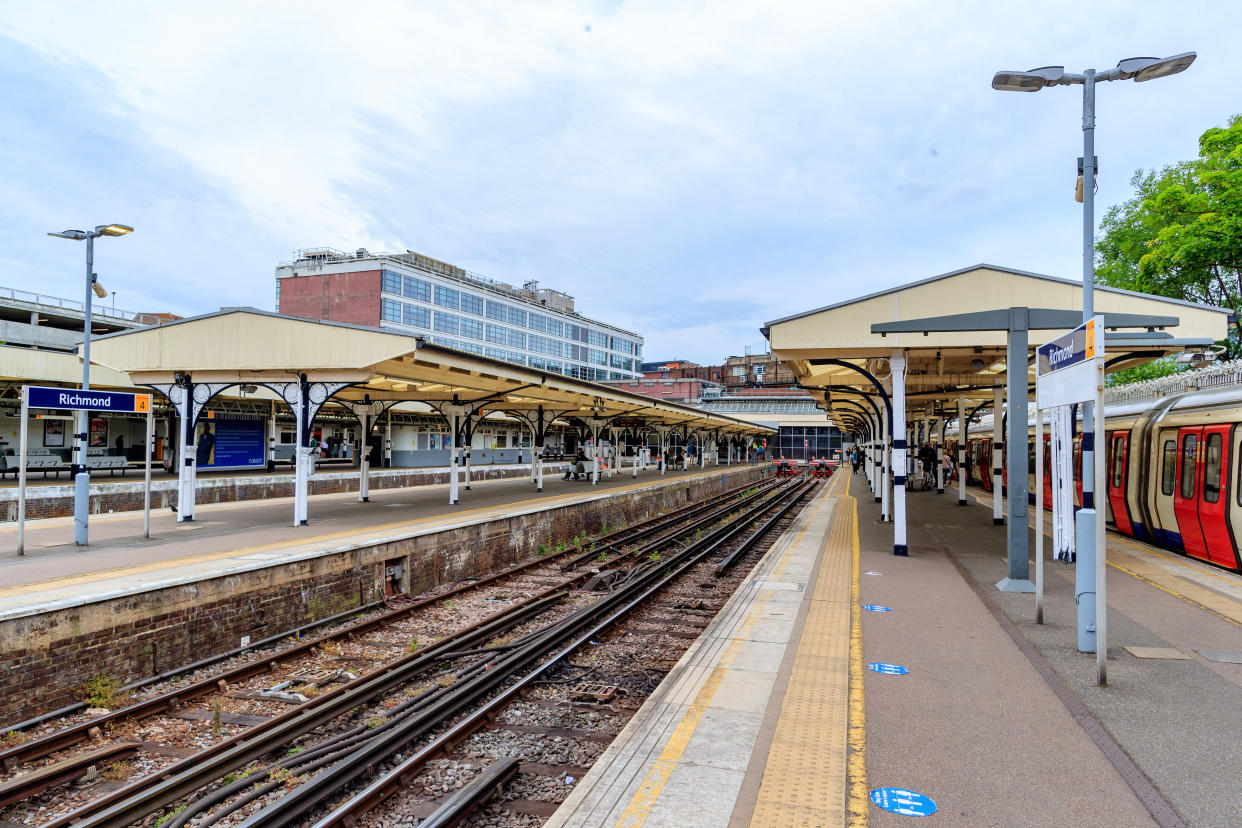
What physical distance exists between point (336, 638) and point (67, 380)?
17.6 m

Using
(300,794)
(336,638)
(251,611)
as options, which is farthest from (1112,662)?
(251,611)

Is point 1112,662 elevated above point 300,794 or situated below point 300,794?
above

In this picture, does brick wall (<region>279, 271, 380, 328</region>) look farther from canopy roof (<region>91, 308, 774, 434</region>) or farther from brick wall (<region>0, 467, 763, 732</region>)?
brick wall (<region>0, 467, 763, 732</region>)

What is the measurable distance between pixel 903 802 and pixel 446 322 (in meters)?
58.9

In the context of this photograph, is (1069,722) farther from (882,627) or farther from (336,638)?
(336,638)

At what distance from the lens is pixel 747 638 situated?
6.54m

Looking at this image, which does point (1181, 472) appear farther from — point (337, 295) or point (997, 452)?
point (337, 295)

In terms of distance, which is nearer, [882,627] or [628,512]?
[882,627]

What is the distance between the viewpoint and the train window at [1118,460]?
13008mm

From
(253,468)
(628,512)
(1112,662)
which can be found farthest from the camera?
(253,468)

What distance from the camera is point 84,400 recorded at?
10.5 meters

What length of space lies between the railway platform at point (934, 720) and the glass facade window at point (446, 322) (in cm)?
5385

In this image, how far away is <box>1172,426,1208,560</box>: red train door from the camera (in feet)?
33.5

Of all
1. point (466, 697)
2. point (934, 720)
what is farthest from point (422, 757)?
point (934, 720)
